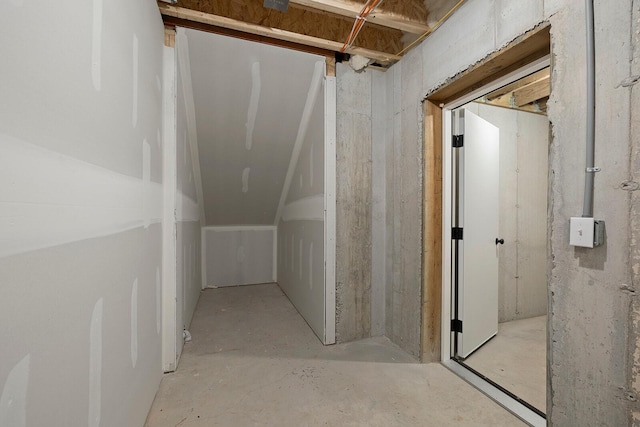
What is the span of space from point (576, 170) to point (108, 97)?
6.23 ft

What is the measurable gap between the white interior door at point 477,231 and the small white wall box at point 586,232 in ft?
2.98

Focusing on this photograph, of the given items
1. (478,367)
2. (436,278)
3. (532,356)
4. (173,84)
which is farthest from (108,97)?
(532,356)

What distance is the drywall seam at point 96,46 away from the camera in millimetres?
846

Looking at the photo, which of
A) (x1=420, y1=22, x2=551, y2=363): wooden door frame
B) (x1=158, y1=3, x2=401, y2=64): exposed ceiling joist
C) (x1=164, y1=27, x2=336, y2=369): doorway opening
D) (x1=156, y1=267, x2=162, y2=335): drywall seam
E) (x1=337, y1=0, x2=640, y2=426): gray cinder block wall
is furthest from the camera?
(x1=164, y1=27, x2=336, y2=369): doorway opening

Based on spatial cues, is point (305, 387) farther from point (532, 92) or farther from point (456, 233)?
point (532, 92)

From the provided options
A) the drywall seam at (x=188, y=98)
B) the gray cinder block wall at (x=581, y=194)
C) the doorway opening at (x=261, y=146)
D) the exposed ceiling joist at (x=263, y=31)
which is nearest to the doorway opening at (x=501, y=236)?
the gray cinder block wall at (x=581, y=194)

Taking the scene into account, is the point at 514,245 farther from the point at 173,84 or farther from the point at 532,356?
the point at 173,84

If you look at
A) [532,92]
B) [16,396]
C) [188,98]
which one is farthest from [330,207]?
[532,92]

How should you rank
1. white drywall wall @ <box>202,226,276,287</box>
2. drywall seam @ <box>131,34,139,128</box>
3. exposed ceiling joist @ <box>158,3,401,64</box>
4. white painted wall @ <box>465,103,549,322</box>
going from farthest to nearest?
1. white drywall wall @ <box>202,226,276,287</box>
2. white painted wall @ <box>465,103,549,322</box>
3. exposed ceiling joist @ <box>158,3,401,64</box>
4. drywall seam @ <box>131,34,139,128</box>

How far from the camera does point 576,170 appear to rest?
3.68ft

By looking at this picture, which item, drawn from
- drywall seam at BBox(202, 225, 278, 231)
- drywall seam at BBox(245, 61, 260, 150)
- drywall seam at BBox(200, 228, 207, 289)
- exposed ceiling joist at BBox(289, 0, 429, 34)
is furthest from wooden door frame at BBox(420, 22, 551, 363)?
drywall seam at BBox(200, 228, 207, 289)

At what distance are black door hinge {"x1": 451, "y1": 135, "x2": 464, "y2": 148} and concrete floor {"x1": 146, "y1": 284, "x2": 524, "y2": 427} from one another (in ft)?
5.56

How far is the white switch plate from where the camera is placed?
3.44 feet

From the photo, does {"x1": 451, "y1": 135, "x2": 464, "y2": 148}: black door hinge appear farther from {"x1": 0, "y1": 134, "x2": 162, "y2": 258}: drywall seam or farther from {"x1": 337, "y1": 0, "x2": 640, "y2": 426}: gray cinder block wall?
{"x1": 0, "y1": 134, "x2": 162, "y2": 258}: drywall seam
